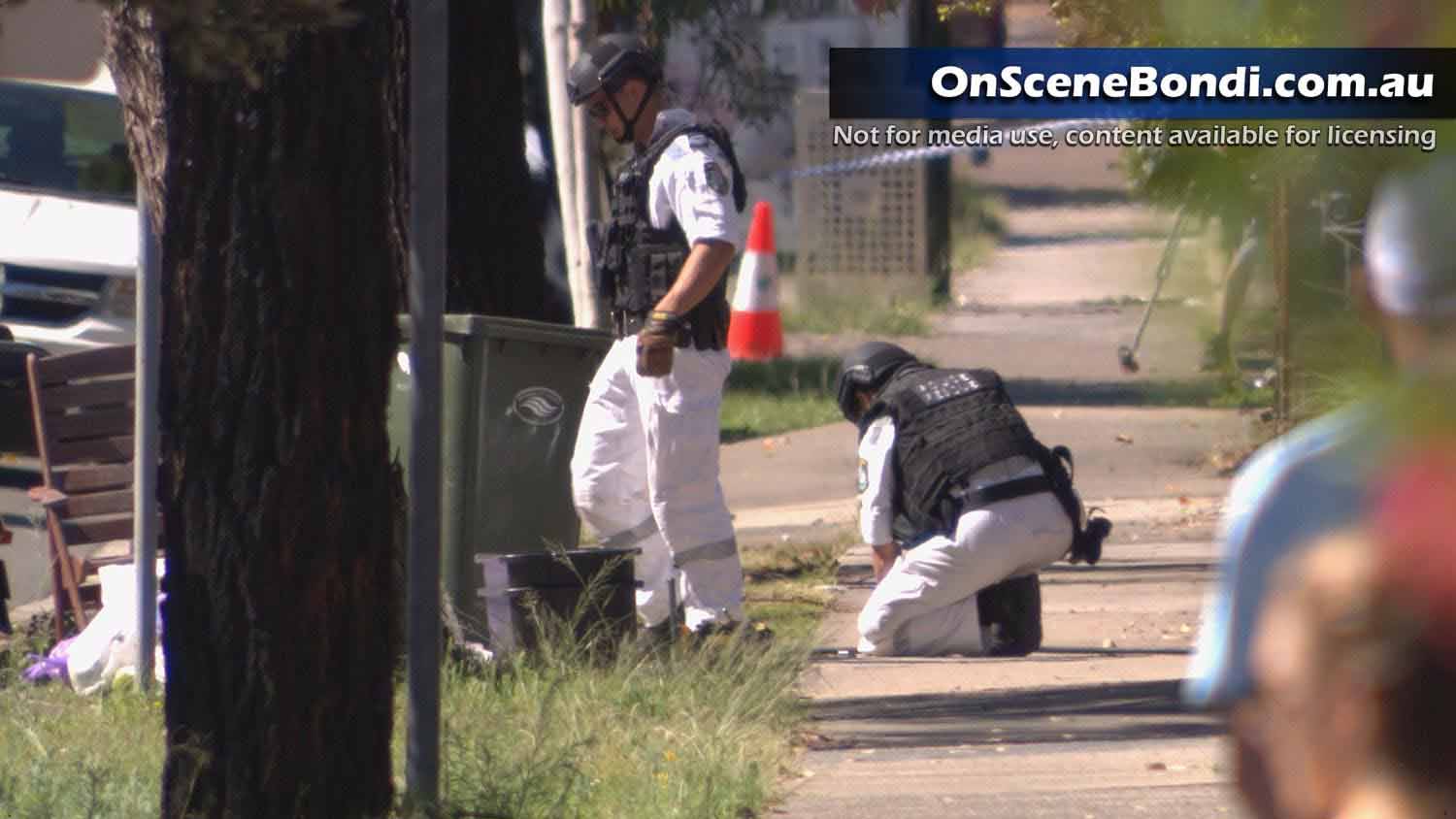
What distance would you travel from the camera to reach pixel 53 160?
1308 centimetres

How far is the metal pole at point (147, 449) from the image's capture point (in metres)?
5.80

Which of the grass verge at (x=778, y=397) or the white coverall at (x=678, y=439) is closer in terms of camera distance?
the white coverall at (x=678, y=439)

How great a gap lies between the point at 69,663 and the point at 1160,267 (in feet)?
18.1

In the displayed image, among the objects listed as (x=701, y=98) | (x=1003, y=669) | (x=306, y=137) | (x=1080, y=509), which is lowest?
(x=1003, y=669)

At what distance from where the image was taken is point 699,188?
6.40m

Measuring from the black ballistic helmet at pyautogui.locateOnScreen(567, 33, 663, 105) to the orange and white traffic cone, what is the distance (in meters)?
7.67

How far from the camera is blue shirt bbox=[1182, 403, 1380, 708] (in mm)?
1090

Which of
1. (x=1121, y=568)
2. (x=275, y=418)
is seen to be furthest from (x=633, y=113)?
(x=1121, y=568)

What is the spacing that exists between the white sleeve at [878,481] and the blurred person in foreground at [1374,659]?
5.41 m

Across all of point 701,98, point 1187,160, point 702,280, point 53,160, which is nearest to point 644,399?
point 702,280

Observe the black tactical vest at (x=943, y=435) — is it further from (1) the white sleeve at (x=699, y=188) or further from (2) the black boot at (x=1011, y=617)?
(1) the white sleeve at (x=699, y=188)

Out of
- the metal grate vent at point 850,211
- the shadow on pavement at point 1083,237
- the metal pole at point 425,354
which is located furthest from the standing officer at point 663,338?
the metal grate vent at point 850,211

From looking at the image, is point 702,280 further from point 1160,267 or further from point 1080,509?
point 1160,267

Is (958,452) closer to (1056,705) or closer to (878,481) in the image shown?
(878,481)
